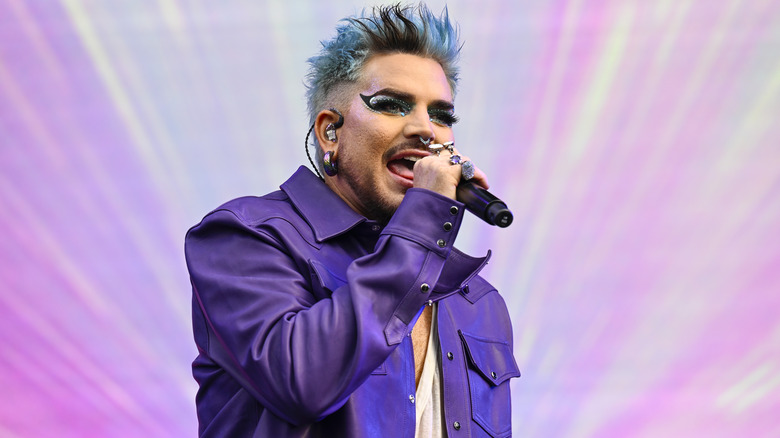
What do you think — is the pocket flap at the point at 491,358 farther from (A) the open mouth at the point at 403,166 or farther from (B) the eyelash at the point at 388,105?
(B) the eyelash at the point at 388,105

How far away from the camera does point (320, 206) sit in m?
1.57

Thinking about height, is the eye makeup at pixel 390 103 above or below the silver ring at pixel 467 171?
above

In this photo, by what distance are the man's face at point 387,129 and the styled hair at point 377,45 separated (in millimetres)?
32

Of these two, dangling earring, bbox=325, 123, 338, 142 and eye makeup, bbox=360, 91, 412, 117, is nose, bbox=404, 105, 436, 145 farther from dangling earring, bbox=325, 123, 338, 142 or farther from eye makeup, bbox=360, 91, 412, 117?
dangling earring, bbox=325, 123, 338, 142

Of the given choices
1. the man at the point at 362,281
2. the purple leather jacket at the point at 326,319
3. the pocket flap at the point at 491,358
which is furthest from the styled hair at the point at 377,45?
the pocket flap at the point at 491,358

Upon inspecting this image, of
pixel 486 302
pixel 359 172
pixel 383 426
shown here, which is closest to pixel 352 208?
pixel 359 172

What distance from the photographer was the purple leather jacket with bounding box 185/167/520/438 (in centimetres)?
117

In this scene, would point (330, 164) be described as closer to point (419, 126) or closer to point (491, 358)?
point (419, 126)

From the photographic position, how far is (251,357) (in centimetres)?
120

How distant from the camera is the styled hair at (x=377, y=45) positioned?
1.70 metres

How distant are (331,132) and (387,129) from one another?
16cm

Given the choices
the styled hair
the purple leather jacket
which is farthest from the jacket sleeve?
the styled hair

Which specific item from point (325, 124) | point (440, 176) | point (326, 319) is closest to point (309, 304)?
→ point (326, 319)

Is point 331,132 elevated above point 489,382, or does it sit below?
above
